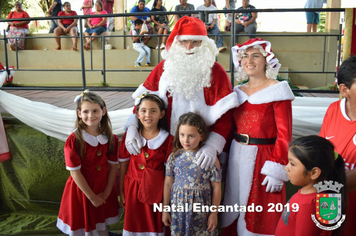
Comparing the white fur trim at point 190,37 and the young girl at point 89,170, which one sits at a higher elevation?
the white fur trim at point 190,37

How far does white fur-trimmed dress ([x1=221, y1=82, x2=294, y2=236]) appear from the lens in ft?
6.17

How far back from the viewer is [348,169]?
1.54 m

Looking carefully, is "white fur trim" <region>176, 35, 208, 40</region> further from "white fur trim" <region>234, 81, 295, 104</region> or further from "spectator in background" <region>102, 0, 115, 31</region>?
"spectator in background" <region>102, 0, 115, 31</region>

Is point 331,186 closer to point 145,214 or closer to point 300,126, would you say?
point 145,214

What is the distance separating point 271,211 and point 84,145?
4.28 ft

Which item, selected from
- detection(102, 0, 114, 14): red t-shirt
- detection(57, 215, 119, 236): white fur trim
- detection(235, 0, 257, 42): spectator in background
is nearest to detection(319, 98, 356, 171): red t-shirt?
detection(57, 215, 119, 236): white fur trim

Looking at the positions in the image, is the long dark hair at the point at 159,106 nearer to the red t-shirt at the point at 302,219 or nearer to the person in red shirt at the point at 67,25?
the red t-shirt at the point at 302,219

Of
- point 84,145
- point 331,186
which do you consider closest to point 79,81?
point 84,145

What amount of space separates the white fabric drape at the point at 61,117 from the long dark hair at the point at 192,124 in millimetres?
1022

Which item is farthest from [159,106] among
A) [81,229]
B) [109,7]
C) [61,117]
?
[109,7]

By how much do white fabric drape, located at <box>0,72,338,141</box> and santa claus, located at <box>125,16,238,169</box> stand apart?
833mm

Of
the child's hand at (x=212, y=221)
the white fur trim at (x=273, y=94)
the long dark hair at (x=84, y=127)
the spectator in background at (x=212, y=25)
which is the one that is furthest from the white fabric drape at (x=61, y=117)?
the spectator in background at (x=212, y=25)

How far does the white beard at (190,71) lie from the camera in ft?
6.87

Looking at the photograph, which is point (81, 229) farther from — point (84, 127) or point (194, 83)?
point (194, 83)
